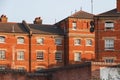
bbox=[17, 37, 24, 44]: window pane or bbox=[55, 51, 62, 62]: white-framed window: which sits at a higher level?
bbox=[17, 37, 24, 44]: window pane

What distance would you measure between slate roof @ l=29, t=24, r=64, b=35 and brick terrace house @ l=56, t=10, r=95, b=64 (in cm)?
232

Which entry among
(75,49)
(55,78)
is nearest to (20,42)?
(75,49)

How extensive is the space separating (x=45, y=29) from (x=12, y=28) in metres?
6.35

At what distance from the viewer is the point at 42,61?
94.1 meters

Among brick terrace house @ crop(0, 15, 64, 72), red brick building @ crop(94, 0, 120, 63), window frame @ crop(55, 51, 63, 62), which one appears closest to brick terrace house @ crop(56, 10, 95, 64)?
window frame @ crop(55, 51, 63, 62)

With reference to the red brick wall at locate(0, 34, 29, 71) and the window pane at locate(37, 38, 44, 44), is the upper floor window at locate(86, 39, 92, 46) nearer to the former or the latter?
the window pane at locate(37, 38, 44, 44)

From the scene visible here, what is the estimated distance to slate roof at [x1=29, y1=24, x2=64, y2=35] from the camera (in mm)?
95775

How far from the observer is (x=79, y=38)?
95.3 meters

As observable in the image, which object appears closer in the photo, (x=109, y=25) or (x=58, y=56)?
(x=109, y=25)

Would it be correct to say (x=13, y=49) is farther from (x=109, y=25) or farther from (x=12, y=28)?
(x=109, y=25)

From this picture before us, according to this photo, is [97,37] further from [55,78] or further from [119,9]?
[55,78]

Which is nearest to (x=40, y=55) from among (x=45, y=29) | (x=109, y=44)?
(x=45, y=29)

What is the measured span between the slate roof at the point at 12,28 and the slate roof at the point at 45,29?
1830mm

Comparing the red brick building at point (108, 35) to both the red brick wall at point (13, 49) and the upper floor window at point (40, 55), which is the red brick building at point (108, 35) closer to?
the upper floor window at point (40, 55)
